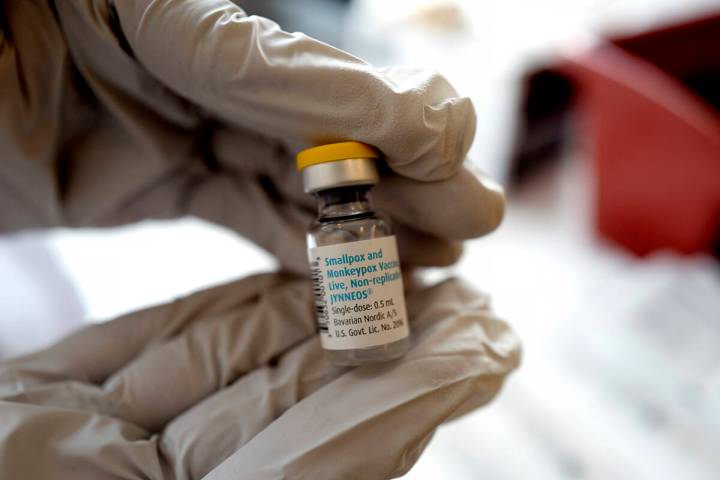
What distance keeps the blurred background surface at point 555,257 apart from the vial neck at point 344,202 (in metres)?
0.24

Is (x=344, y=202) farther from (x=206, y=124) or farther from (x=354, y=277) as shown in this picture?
(x=206, y=124)

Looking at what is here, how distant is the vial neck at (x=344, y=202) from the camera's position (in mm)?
494

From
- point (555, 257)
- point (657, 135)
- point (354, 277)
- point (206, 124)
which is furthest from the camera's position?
point (555, 257)

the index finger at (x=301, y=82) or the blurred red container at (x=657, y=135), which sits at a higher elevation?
the index finger at (x=301, y=82)

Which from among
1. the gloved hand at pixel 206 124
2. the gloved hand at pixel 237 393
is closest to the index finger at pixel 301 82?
the gloved hand at pixel 206 124

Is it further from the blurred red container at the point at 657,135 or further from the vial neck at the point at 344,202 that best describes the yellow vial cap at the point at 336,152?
the blurred red container at the point at 657,135

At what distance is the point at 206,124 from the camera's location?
2.06 ft

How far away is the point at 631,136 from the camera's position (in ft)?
3.78

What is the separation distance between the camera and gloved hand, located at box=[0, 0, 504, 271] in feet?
1.48

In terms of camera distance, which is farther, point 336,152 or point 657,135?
point 657,135

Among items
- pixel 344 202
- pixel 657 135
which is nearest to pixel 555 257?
pixel 657 135

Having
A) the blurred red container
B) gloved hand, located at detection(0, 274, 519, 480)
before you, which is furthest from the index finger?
the blurred red container

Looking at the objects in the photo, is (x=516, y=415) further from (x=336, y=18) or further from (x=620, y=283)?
(x=336, y=18)

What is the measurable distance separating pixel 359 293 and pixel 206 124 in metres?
0.32
